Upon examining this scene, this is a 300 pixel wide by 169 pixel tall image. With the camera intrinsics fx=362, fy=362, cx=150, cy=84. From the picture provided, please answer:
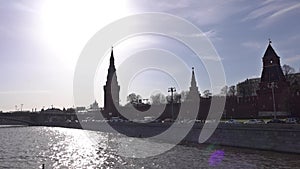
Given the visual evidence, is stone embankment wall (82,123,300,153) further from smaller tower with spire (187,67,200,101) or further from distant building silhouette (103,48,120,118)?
distant building silhouette (103,48,120,118)

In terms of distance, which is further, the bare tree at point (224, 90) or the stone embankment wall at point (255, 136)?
the bare tree at point (224, 90)

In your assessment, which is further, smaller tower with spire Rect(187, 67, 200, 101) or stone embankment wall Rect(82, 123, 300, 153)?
smaller tower with spire Rect(187, 67, 200, 101)

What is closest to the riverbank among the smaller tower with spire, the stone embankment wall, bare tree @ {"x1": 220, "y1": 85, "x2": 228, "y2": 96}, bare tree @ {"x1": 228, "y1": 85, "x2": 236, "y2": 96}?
the stone embankment wall

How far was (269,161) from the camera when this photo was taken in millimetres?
32750

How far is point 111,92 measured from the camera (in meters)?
129

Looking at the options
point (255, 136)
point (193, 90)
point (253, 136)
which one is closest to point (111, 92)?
point (193, 90)

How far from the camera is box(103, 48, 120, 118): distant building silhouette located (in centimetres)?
12554

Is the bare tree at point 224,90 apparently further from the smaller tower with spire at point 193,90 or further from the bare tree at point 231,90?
the smaller tower with spire at point 193,90

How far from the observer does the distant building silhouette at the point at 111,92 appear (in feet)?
412

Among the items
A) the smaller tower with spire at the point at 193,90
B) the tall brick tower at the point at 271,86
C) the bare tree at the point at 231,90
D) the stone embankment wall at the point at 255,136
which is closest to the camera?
the stone embankment wall at the point at 255,136

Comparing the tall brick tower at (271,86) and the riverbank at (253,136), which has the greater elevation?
the tall brick tower at (271,86)

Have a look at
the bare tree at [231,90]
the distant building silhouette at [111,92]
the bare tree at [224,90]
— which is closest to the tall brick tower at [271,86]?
the bare tree at [231,90]

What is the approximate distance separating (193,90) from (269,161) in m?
68.3

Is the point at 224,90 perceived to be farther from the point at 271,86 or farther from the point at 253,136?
the point at 253,136
